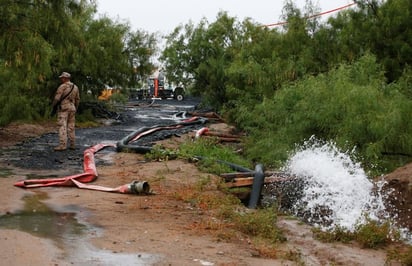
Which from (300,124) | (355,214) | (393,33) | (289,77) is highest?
(393,33)

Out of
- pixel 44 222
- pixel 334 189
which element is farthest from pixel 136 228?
pixel 334 189

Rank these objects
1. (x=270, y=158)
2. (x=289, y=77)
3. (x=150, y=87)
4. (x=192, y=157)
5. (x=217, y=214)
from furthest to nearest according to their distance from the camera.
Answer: (x=150, y=87)
(x=289, y=77)
(x=270, y=158)
(x=192, y=157)
(x=217, y=214)

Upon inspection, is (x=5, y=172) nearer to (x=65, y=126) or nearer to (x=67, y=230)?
(x=65, y=126)

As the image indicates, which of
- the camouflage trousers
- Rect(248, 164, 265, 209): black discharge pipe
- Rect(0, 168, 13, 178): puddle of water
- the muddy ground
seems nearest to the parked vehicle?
the camouflage trousers

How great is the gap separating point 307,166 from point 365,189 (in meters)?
2.45

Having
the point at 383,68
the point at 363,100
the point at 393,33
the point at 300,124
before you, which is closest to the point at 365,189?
the point at 363,100

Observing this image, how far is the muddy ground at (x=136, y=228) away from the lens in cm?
612

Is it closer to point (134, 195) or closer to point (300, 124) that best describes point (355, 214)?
point (134, 195)

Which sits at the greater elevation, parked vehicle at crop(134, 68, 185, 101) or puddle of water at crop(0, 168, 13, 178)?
parked vehicle at crop(134, 68, 185, 101)

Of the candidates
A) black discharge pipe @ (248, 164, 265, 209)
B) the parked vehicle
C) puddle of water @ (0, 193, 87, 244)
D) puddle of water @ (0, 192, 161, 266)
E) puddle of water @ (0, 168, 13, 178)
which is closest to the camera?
puddle of water @ (0, 192, 161, 266)

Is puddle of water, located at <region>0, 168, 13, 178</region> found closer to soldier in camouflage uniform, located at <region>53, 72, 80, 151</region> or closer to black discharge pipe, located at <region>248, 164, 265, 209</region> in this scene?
soldier in camouflage uniform, located at <region>53, 72, 80, 151</region>

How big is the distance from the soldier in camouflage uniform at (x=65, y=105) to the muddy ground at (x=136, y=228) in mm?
2857

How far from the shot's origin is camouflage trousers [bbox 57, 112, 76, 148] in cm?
1495

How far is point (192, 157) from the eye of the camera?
1360cm
